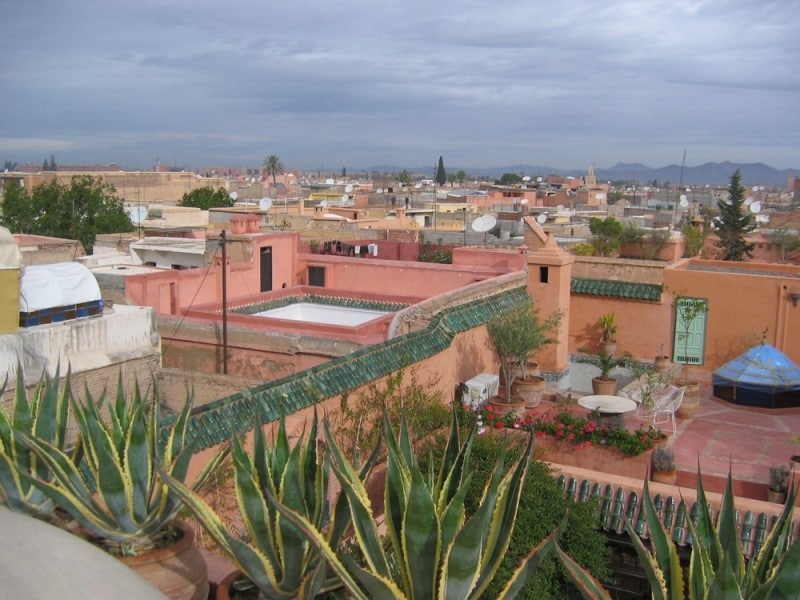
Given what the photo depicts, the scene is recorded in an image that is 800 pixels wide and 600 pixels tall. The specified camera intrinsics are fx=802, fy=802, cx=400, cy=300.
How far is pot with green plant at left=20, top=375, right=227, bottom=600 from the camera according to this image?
4.14 m

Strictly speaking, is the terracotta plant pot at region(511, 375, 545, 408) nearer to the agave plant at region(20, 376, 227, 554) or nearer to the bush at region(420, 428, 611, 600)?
the bush at region(420, 428, 611, 600)

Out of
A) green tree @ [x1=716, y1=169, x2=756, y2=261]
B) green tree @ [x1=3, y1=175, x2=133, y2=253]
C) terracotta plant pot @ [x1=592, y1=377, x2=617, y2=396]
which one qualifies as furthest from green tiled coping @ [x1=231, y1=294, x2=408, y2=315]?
green tree @ [x1=716, y1=169, x2=756, y2=261]

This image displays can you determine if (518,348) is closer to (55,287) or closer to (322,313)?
(322,313)

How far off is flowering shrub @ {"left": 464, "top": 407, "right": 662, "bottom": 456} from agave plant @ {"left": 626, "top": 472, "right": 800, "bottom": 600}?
16.3ft

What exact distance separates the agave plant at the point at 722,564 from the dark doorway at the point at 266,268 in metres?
14.4

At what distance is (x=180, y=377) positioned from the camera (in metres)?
9.71

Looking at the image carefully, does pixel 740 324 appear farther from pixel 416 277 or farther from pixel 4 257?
pixel 4 257

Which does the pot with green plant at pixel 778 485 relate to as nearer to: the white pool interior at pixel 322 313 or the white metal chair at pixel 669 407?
the white metal chair at pixel 669 407

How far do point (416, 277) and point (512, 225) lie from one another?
1905 centimetres

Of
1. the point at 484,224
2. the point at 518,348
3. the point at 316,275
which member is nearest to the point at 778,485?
the point at 518,348

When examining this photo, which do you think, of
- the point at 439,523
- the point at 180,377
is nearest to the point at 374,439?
the point at 180,377

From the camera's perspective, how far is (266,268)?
17.9 m

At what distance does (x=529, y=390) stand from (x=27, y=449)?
8.37 metres

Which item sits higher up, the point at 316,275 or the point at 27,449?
Result: the point at 27,449
